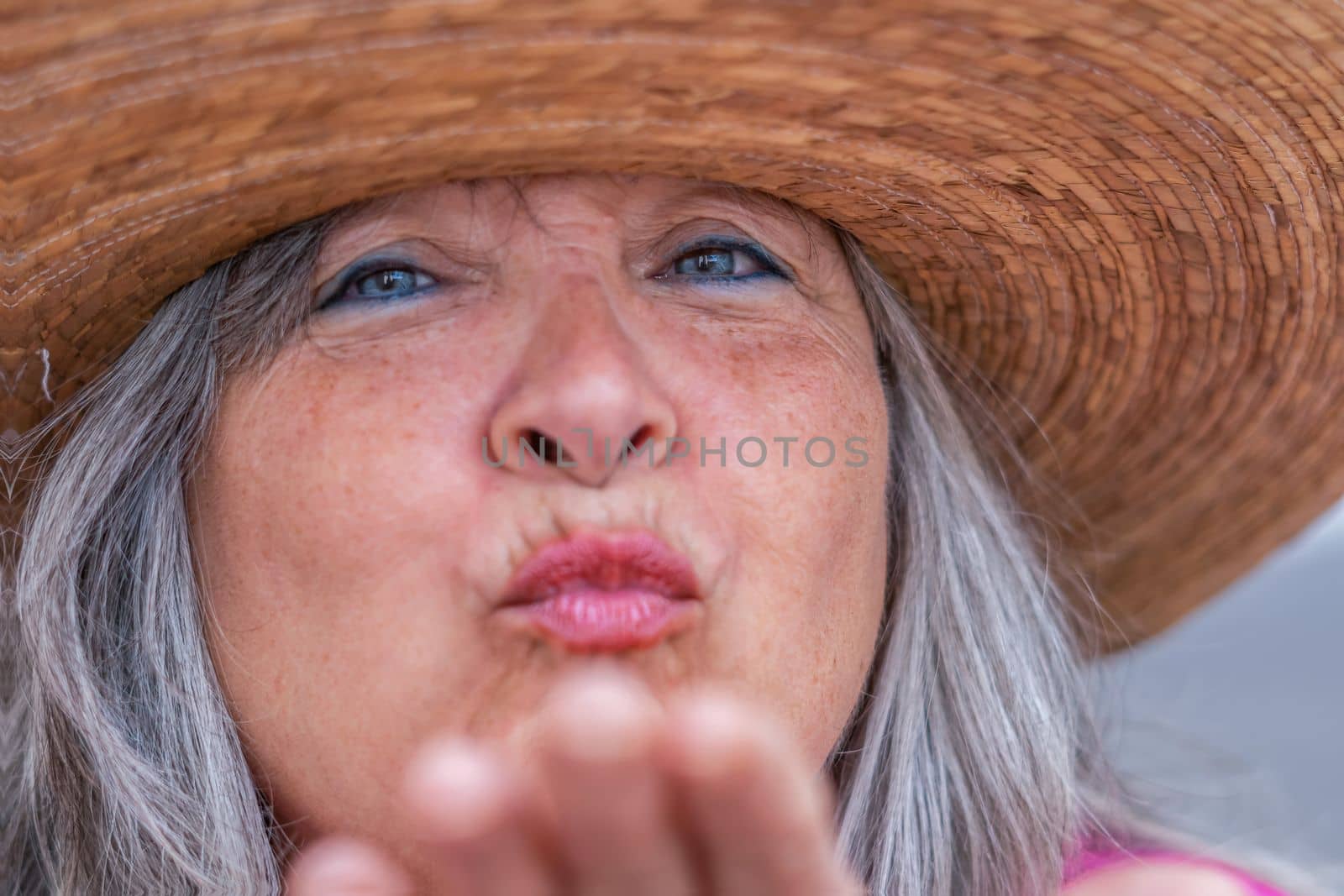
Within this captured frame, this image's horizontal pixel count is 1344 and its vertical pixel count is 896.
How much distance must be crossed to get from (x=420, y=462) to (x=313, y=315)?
21cm

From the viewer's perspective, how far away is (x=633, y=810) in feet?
1.69

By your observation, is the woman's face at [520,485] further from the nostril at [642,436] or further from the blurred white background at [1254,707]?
the blurred white background at [1254,707]

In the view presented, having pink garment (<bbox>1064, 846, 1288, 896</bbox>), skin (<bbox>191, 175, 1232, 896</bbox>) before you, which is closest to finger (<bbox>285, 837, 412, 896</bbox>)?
skin (<bbox>191, 175, 1232, 896</bbox>)

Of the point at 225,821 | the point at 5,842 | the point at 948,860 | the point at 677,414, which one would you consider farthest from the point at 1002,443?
the point at 5,842

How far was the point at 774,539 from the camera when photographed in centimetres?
104

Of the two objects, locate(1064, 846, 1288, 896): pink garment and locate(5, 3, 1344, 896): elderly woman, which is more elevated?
locate(5, 3, 1344, 896): elderly woman

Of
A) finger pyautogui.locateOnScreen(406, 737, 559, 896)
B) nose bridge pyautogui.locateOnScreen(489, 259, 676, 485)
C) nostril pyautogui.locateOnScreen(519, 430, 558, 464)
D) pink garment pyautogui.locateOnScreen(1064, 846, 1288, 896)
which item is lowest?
pink garment pyautogui.locateOnScreen(1064, 846, 1288, 896)

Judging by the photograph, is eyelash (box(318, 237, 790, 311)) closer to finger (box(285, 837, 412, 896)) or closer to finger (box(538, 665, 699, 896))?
finger (box(285, 837, 412, 896))

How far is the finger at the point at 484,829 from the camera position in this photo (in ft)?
1.75

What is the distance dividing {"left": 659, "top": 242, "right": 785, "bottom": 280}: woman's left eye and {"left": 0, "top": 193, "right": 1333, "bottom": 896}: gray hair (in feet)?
0.39

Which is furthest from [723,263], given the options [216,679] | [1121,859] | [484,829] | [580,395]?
[1121,859]

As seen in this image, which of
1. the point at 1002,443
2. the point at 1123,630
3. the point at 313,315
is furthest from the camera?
the point at 1123,630

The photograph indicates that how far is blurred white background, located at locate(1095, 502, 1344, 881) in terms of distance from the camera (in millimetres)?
1610

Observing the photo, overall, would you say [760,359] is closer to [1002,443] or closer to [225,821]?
[1002,443]
